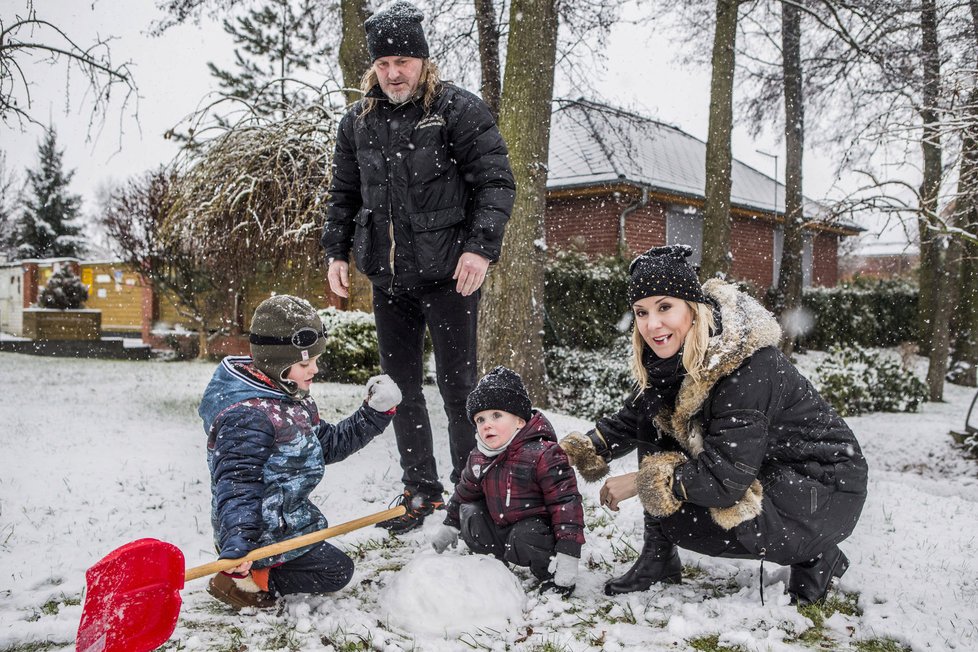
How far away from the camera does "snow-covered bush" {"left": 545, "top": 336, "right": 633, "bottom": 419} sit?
27.8 ft

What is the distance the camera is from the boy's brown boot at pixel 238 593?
2398mm

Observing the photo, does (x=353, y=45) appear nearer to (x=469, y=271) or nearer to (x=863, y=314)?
(x=469, y=271)

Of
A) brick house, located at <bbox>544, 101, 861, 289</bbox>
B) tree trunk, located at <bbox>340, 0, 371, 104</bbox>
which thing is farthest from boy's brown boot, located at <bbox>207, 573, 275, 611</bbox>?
brick house, located at <bbox>544, 101, 861, 289</bbox>

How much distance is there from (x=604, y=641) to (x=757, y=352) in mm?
1072

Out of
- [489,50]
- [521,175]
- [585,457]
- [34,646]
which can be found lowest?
[34,646]

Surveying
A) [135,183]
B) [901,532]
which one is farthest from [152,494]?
[135,183]

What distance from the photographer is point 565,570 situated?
2.48m

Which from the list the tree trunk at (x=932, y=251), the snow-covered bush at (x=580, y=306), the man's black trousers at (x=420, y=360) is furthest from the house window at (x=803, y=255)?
the man's black trousers at (x=420, y=360)

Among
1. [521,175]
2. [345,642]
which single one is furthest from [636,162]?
[345,642]

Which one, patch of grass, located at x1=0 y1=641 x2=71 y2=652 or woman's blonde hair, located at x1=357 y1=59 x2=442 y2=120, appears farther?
woman's blonde hair, located at x1=357 y1=59 x2=442 y2=120

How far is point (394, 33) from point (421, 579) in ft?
7.15

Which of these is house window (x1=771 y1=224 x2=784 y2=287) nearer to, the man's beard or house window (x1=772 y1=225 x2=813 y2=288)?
house window (x1=772 y1=225 x2=813 y2=288)

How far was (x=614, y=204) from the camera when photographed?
1554cm

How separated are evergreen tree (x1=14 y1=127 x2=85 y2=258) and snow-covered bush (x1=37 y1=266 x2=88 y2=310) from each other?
458 inches
